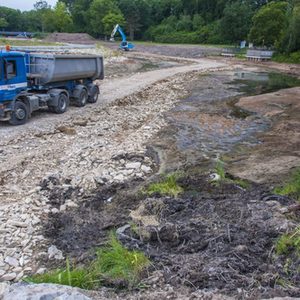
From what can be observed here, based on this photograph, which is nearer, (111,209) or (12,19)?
(111,209)

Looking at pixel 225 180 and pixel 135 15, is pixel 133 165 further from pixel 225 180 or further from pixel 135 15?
pixel 135 15

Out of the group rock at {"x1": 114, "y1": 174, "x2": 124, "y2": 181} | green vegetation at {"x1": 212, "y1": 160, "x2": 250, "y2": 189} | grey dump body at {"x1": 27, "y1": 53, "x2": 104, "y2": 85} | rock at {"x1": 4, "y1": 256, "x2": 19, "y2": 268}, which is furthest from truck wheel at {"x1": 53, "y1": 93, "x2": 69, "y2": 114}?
rock at {"x1": 4, "y1": 256, "x2": 19, "y2": 268}

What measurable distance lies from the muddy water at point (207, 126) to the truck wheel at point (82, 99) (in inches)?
161

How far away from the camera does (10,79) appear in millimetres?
14648

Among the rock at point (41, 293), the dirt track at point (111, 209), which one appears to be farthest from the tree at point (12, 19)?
the rock at point (41, 293)

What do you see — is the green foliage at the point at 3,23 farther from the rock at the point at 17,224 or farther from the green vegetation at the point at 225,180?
the rock at the point at 17,224

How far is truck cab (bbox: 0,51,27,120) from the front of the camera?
47.1 feet

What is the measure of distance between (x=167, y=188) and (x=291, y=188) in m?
3.00

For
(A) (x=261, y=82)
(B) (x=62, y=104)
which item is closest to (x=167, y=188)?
(B) (x=62, y=104)

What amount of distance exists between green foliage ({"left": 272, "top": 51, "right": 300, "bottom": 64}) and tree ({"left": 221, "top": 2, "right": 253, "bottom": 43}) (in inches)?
1026

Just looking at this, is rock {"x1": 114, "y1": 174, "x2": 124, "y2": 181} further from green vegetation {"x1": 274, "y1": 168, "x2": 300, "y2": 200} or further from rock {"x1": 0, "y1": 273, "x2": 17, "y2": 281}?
rock {"x1": 0, "y1": 273, "x2": 17, "y2": 281}

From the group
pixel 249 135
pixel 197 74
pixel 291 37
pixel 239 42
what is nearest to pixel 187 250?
pixel 249 135

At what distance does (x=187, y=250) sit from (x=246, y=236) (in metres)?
1.09

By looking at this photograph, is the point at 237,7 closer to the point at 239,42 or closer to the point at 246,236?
the point at 239,42
